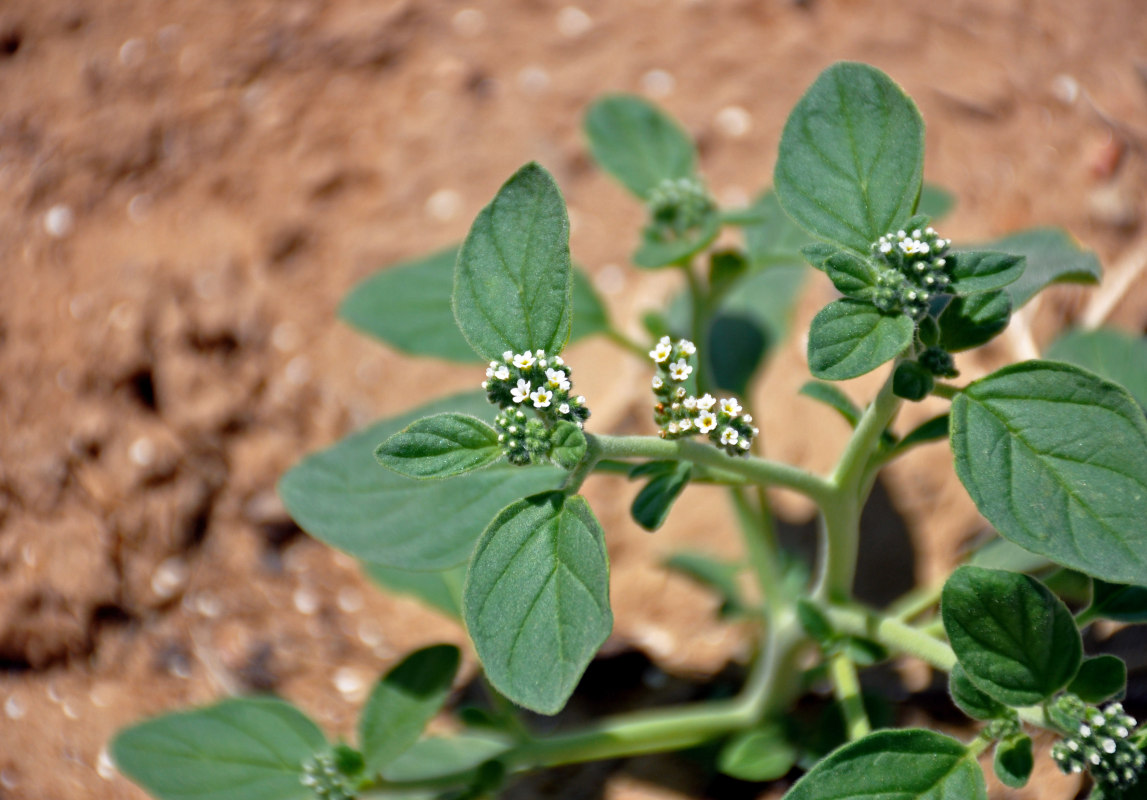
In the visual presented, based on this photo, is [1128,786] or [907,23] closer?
[1128,786]

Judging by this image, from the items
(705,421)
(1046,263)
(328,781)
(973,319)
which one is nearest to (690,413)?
(705,421)

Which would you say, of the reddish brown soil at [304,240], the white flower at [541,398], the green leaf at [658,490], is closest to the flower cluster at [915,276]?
the green leaf at [658,490]

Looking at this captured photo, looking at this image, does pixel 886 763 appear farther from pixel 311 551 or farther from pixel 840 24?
pixel 840 24

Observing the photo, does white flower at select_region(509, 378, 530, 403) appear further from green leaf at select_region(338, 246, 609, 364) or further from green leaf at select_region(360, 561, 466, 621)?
green leaf at select_region(360, 561, 466, 621)

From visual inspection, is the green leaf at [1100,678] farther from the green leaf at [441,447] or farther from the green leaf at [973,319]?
the green leaf at [441,447]

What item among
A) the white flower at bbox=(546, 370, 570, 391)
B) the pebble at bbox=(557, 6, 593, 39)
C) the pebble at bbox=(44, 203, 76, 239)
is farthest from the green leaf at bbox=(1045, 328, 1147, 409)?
the pebble at bbox=(44, 203, 76, 239)

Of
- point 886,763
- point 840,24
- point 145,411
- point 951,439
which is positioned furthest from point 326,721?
point 840,24
